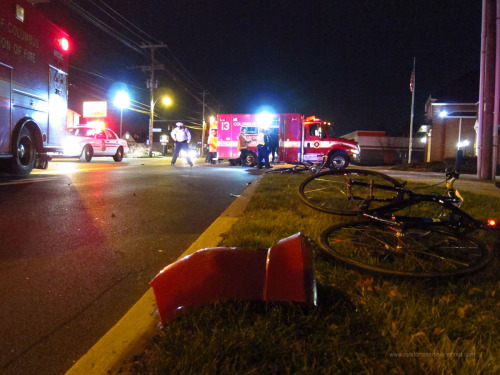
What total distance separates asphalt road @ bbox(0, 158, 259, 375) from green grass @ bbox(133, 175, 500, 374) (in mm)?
713

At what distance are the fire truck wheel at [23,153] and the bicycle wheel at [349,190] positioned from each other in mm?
7629

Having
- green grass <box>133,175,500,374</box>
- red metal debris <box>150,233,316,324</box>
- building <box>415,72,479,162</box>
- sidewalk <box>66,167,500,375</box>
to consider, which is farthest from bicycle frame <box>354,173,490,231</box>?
building <box>415,72,479,162</box>

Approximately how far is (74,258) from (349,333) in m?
2.76

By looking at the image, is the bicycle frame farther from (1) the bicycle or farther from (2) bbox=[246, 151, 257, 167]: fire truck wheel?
(2) bbox=[246, 151, 257, 167]: fire truck wheel

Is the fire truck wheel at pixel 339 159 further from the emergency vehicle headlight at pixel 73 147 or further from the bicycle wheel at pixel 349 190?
the bicycle wheel at pixel 349 190

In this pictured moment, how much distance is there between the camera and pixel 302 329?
86.9 inches

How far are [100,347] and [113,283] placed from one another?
1.14m

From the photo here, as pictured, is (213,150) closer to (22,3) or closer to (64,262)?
(22,3)

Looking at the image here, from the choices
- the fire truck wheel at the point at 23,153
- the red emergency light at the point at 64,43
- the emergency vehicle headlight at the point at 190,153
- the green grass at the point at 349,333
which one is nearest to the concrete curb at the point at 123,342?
the green grass at the point at 349,333

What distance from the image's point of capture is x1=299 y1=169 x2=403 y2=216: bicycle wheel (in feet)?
13.4

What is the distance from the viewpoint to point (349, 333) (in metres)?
2.19

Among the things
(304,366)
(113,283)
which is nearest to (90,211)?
(113,283)

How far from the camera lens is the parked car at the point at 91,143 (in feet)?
64.3

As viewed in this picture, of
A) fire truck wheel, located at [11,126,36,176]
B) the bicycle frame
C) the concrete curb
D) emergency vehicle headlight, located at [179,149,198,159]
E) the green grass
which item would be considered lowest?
the concrete curb
